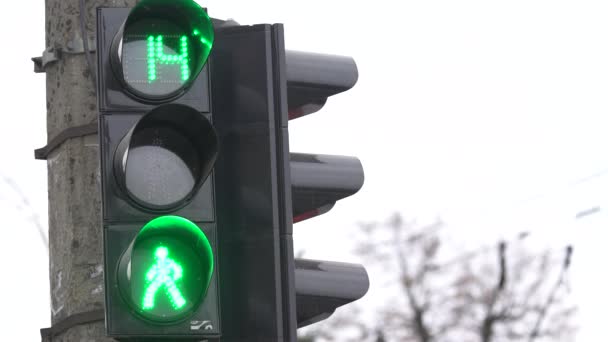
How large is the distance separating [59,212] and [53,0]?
2.67 ft

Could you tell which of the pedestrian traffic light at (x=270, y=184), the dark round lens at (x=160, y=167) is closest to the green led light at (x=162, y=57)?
the dark round lens at (x=160, y=167)

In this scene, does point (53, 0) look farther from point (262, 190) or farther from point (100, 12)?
point (262, 190)

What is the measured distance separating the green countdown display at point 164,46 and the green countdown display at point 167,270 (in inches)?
19.7

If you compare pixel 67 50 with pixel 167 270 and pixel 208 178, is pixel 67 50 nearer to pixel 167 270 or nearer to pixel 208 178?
pixel 208 178

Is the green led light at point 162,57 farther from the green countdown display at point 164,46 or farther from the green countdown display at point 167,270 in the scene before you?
the green countdown display at point 167,270

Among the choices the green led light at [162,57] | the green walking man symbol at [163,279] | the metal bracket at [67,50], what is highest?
the metal bracket at [67,50]

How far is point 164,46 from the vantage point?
5188 mm

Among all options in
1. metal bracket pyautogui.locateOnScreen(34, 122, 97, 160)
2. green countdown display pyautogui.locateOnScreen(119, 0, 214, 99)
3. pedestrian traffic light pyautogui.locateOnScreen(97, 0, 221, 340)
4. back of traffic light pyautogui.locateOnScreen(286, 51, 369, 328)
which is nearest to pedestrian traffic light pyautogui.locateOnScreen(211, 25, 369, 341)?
back of traffic light pyautogui.locateOnScreen(286, 51, 369, 328)

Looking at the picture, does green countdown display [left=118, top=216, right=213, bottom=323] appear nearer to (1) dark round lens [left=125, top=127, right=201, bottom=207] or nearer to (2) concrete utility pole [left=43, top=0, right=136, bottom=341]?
(1) dark round lens [left=125, top=127, right=201, bottom=207]

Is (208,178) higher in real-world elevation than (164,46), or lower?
lower

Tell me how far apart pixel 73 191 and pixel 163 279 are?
0.52 m

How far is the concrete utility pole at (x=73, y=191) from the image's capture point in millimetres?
5145

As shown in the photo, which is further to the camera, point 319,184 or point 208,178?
point 319,184

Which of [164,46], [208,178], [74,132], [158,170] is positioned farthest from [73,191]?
[164,46]
